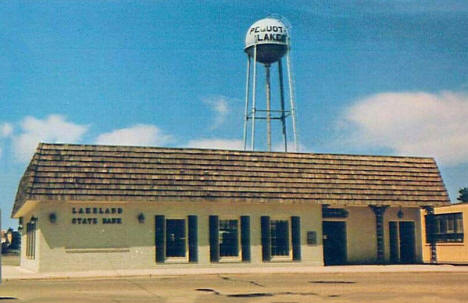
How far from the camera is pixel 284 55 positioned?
42.9 m

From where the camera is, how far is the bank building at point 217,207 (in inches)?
1075

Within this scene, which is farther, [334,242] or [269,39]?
[269,39]

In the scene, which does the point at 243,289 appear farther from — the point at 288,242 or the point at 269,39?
the point at 269,39

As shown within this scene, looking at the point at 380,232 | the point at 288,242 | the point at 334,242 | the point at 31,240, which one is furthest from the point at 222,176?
the point at 31,240

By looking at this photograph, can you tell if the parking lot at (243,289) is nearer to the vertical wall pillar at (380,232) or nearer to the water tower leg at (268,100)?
the vertical wall pillar at (380,232)

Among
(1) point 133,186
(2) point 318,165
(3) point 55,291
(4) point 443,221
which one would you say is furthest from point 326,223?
(3) point 55,291

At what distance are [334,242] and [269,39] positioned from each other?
50.4 feet

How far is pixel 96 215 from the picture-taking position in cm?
2781

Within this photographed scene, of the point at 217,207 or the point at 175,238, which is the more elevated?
the point at 217,207

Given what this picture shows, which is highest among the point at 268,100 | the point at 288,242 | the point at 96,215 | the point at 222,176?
the point at 268,100

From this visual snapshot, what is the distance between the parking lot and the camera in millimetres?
15695

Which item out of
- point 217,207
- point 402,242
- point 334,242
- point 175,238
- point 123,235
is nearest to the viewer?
point 123,235

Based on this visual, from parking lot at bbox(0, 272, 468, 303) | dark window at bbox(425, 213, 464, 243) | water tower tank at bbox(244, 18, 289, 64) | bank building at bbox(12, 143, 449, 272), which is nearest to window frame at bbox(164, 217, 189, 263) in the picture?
bank building at bbox(12, 143, 449, 272)

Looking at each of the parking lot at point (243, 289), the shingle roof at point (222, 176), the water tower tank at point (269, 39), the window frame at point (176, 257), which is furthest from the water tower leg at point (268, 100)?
the parking lot at point (243, 289)
